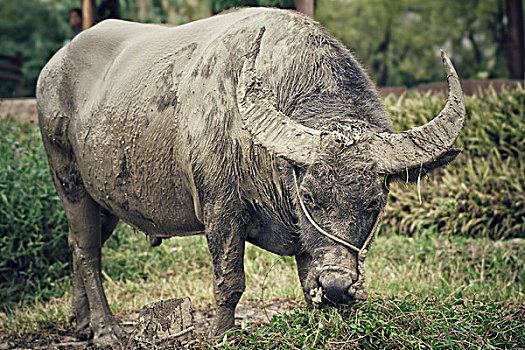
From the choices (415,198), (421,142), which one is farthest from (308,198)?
(415,198)

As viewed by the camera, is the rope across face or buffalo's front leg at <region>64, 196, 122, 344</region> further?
buffalo's front leg at <region>64, 196, 122, 344</region>

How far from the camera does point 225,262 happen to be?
3.35 metres

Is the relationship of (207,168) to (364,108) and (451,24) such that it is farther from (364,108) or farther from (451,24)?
(451,24)

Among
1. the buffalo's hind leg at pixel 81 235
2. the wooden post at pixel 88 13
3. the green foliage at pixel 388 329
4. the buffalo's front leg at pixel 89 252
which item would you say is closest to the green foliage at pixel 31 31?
the wooden post at pixel 88 13

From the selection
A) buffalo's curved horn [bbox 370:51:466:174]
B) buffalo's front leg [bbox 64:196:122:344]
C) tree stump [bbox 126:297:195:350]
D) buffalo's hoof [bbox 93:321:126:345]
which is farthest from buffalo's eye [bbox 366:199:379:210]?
buffalo's front leg [bbox 64:196:122:344]

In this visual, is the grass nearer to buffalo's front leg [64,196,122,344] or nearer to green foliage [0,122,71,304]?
green foliage [0,122,71,304]

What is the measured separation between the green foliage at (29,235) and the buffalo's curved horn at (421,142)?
13.0 feet

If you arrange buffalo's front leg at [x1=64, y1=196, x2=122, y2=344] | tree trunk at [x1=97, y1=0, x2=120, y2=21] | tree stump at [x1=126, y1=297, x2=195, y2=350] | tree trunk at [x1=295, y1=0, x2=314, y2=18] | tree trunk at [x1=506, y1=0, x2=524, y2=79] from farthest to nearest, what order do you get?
tree trunk at [x1=506, y1=0, x2=524, y2=79], tree trunk at [x1=97, y1=0, x2=120, y2=21], tree trunk at [x1=295, y1=0, x2=314, y2=18], buffalo's front leg at [x1=64, y1=196, x2=122, y2=344], tree stump at [x1=126, y1=297, x2=195, y2=350]

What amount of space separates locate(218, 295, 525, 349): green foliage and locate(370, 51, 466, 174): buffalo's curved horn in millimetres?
785

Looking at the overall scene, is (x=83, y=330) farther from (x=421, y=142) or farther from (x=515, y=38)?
(x=515, y=38)

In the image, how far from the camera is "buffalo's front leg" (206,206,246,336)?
3299mm

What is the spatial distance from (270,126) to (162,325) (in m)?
1.48

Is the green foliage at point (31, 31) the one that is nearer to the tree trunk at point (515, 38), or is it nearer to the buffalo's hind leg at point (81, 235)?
the tree trunk at point (515, 38)

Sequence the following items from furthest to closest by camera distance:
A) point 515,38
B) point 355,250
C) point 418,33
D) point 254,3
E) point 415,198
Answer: point 418,33 → point 515,38 → point 415,198 → point 254,3 → point 355,250
